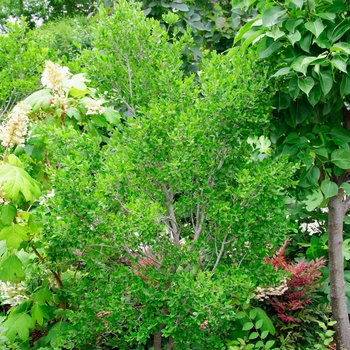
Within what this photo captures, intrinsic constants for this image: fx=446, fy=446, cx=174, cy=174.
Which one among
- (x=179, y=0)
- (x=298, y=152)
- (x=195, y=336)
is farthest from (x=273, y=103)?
(x=179, y=0)

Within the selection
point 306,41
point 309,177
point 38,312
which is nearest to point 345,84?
point 306,41

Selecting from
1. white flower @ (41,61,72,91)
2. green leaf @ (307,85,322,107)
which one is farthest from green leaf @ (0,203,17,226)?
green leaf @ (307,85,322,107)

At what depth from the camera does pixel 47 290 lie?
8.42ft

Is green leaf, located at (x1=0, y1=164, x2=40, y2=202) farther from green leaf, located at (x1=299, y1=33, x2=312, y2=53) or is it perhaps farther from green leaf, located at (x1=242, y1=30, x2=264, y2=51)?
green leaf, located at (x1=299, y1=33, x2=312, y2=53)

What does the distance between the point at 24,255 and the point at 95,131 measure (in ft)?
2.75

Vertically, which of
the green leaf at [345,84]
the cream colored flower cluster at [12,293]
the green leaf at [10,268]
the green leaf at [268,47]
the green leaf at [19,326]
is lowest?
the green leaf at [19,326]

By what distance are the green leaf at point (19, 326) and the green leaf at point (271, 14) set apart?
199 centimetres

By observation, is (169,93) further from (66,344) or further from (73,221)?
(66,344)

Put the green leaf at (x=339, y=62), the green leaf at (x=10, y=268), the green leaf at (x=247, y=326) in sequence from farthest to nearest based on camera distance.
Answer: the green leaf at (x=247, y=326) < the green leaf at (x=10, y=268) < the green leaf at (x=339, y=62)

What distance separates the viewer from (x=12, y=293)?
269 cm

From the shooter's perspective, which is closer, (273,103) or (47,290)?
(273,103)

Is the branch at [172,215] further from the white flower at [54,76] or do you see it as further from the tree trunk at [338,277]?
the tree trunk at [338,277]

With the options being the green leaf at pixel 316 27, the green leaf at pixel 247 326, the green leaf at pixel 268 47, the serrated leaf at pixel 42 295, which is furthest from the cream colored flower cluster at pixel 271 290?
the green leaf at pixel 316 27

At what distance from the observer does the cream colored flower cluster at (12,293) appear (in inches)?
106
